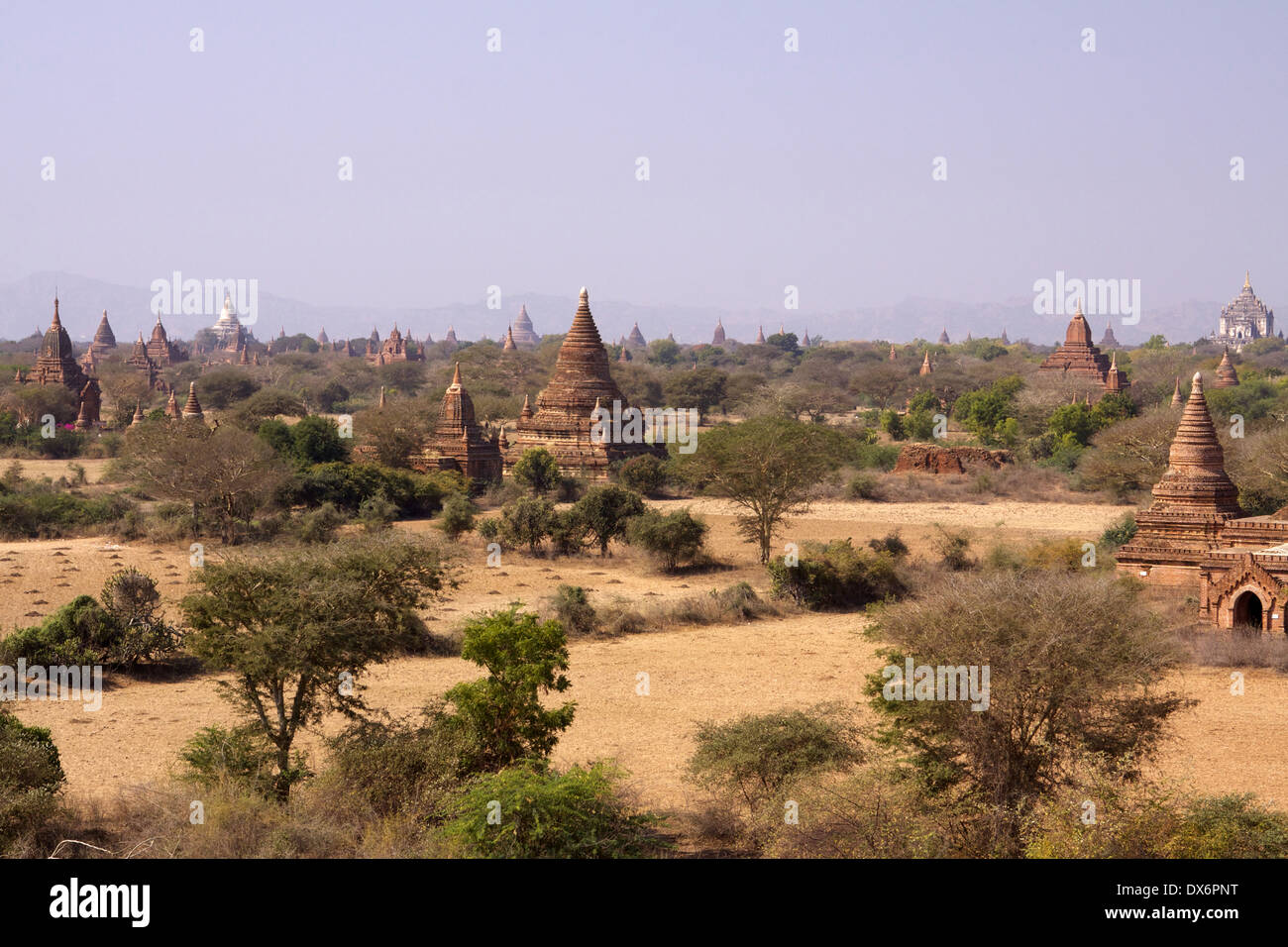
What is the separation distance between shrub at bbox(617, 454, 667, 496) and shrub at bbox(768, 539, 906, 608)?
1473 centimetres

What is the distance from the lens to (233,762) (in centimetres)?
1176

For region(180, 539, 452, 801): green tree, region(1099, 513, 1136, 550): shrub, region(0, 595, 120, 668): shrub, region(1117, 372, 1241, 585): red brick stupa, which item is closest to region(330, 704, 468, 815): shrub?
region(180, 539, 452, 801): green tree

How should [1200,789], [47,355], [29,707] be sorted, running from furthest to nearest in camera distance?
[47,355]
[29,707]
[1200,789]

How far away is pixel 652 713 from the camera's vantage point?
53.5 feet

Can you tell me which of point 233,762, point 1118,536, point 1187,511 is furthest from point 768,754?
point 1118,536

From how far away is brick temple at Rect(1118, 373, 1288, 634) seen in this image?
20016mm

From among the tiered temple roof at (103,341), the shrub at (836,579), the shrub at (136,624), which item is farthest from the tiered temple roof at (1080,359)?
the tiered temple roof at (103,341)

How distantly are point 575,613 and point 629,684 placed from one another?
11.9ft

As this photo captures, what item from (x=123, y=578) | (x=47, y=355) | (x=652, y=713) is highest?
(x=47, y=355)

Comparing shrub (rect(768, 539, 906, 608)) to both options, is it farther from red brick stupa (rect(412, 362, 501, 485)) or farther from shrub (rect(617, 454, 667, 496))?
red brick stupa (rect(412, 362, 501, 485))

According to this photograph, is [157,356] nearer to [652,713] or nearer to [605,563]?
[605,563]

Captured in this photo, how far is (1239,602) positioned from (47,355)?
5703 centimetres

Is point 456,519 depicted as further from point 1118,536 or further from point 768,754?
point 768,754

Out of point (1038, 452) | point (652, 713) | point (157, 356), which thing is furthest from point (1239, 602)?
point (157, 356)
